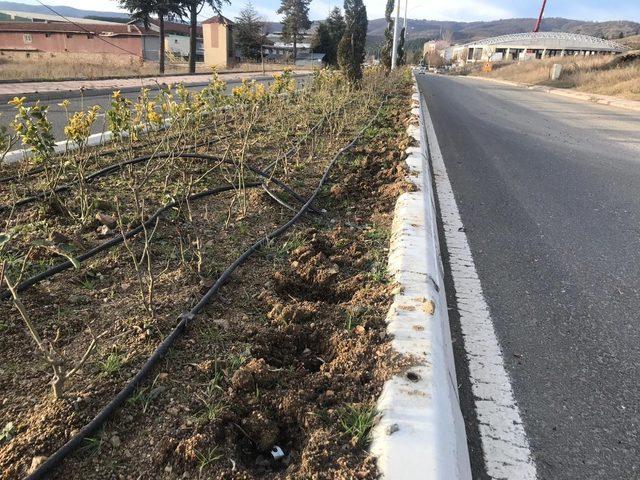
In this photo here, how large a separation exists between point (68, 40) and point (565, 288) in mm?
60753

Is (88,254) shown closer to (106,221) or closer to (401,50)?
(106,221)

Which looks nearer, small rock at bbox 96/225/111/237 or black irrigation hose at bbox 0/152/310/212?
small rock at bbox 96/225/111/237

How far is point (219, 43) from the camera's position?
53.2 metres

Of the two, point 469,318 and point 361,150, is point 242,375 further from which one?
point 361,150

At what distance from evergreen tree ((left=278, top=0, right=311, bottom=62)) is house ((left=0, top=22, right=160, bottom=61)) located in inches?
838

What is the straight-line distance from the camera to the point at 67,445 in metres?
1.52

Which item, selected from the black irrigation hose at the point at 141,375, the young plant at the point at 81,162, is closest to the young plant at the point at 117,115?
the young plant at the point at 81,162

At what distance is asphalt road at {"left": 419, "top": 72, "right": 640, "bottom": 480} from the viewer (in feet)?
6.26

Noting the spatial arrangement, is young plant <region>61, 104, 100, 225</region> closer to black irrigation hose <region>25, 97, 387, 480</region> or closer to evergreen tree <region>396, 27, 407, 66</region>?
black irrigation hose <region>25, 97, 387, 480</region>

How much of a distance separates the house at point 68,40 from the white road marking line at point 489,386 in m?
54.7

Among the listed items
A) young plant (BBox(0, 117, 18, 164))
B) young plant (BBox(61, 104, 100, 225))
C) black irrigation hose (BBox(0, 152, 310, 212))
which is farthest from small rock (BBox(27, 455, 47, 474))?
young plant (BBox(0, 117, 18, 164))

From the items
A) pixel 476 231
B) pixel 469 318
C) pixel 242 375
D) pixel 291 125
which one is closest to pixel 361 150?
pixel 291 125

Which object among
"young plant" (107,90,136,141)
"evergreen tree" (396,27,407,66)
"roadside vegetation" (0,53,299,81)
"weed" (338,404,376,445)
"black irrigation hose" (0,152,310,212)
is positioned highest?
"evergreen tree" (396,27,407,66)

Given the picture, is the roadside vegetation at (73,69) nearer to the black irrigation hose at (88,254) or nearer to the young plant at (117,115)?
the young plant at (117,115)
